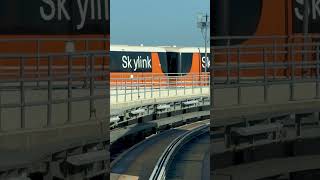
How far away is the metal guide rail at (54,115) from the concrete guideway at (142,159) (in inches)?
56.0

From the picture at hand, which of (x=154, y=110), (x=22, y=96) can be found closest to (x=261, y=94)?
(x=22, y=96)

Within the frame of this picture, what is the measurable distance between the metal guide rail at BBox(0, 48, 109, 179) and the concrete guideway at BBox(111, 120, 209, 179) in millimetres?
1423

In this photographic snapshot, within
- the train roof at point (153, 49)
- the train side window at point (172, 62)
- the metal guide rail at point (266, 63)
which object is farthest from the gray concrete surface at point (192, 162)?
the train side window at point (172, 62)

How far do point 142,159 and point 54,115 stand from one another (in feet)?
13.0

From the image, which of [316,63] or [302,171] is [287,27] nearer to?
[316,63]

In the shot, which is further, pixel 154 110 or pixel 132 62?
pixel 132 62

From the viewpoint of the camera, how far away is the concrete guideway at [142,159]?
4.71 m

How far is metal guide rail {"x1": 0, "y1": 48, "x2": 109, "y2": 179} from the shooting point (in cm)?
226

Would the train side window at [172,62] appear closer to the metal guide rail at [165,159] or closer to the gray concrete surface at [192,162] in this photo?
the metal guide rail at [165,159]

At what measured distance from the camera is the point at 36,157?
7.80ft

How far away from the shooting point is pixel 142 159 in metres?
6.31

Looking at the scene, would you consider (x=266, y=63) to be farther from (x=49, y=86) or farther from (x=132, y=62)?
(x=132, y=62)

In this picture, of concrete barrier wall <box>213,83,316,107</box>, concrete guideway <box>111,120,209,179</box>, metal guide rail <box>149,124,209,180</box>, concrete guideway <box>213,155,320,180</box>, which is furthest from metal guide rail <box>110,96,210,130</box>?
concrete barrier wall <box>213,83,316,107</box>

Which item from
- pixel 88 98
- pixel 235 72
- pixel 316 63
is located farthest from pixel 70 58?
pixel 316 63
